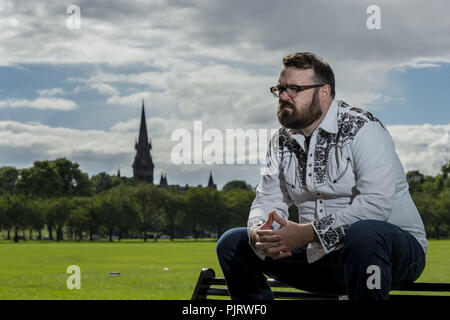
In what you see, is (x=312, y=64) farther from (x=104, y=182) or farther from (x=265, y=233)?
(x=104, y=182)

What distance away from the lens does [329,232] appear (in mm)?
3441

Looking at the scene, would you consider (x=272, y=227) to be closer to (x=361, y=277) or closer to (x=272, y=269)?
(x=272, y=269)

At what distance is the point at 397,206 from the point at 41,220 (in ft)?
269

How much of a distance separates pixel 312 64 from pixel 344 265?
1337 millimetres

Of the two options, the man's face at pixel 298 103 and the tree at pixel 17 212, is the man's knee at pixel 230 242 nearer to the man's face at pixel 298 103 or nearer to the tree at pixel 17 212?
the man's face at pixel 298 103

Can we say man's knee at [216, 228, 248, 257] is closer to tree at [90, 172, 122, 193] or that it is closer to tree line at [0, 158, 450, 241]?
tree line at [0, 158, 450, 241]

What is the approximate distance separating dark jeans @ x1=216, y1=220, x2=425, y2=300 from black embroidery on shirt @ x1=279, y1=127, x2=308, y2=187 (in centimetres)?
48

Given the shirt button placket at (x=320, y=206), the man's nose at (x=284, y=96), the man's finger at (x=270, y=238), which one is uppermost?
the man's nose at (x=284, y=96)

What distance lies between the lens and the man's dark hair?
3.83 m

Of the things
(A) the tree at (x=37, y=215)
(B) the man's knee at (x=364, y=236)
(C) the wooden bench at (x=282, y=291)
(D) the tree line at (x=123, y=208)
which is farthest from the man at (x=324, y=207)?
(A) the tree at (x=37, y=215)

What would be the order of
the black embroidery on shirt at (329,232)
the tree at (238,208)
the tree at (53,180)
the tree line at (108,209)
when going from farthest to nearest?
1. the tree at (53,180)
2. the tree at (238,208)
3. the tree line at (108,209)
4. the black embroidery on shirt at (329,232)

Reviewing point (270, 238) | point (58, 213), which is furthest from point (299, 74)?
point (58, 213)

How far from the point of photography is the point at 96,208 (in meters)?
81.8

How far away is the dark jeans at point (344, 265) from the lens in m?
3.14
